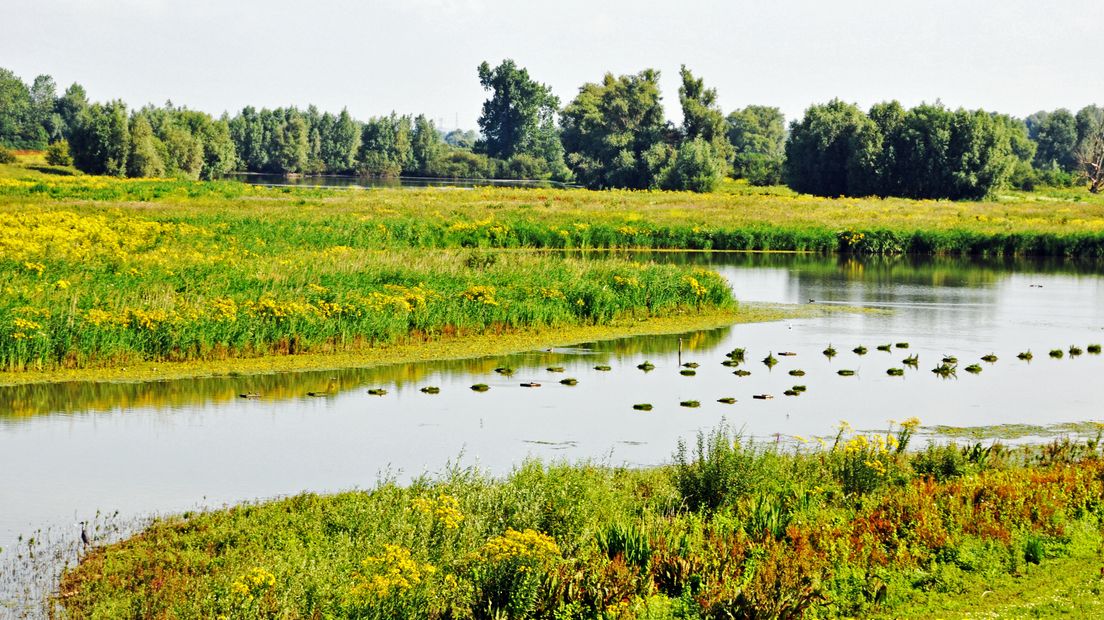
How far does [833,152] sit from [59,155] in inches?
3493

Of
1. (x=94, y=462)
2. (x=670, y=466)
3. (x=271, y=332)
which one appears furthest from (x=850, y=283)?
(x=94, y=462)

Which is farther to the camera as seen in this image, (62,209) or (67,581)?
(62,209)

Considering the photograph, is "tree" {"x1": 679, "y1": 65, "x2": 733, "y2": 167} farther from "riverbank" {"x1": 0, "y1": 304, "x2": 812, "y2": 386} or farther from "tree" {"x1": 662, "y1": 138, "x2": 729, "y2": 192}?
"riverbank" {"x1": 0, "y1": 304, "x2": 812, "y2": 386}

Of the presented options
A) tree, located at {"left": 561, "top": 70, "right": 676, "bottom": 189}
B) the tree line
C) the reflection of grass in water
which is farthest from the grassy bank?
tree, located at {"left": 561, "top": 70, "right": 676, "bottom": 189}

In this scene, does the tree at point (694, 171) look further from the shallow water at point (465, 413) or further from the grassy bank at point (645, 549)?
the grassy bank at point (645, 549)

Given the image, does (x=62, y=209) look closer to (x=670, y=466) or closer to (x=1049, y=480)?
(x=670, y=466)

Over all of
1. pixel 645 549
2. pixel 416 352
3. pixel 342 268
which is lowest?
pixel 416 352

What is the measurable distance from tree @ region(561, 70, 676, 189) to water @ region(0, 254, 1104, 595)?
91324 millimetres

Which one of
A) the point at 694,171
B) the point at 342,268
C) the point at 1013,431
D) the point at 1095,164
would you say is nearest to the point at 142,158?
the point at 694,171

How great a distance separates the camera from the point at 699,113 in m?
134

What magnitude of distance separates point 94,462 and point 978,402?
1855 centimetres

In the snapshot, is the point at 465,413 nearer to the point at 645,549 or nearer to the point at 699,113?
the point at 645,549

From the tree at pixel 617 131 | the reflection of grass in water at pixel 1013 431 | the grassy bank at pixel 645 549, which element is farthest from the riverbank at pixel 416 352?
the tree at pixel 617 131

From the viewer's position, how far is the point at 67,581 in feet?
42.2
